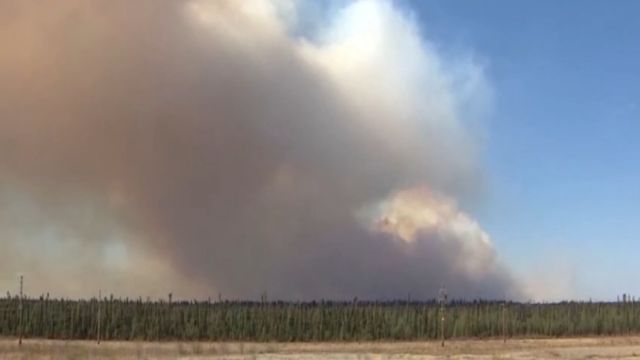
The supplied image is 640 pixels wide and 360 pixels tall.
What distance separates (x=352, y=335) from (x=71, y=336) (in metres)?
25.1

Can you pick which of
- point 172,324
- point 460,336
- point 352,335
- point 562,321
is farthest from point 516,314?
point 172,324

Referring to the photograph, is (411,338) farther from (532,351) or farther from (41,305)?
(41,305)

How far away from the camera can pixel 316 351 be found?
6469cm

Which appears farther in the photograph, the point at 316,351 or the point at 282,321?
the point at 282,321

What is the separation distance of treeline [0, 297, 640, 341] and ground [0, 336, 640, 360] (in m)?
12.3

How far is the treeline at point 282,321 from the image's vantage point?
84062 millimetres

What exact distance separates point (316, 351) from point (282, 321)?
25074 millimetres

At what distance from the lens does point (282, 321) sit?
3524 inches

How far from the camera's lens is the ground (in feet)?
189

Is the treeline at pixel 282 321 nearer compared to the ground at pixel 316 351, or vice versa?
the ground at pixel 316 351

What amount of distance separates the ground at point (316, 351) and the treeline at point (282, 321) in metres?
12.3

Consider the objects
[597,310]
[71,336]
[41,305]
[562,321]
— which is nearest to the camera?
[71,336]

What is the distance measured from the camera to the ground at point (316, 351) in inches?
2270

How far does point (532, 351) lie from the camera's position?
6519 centimetres
